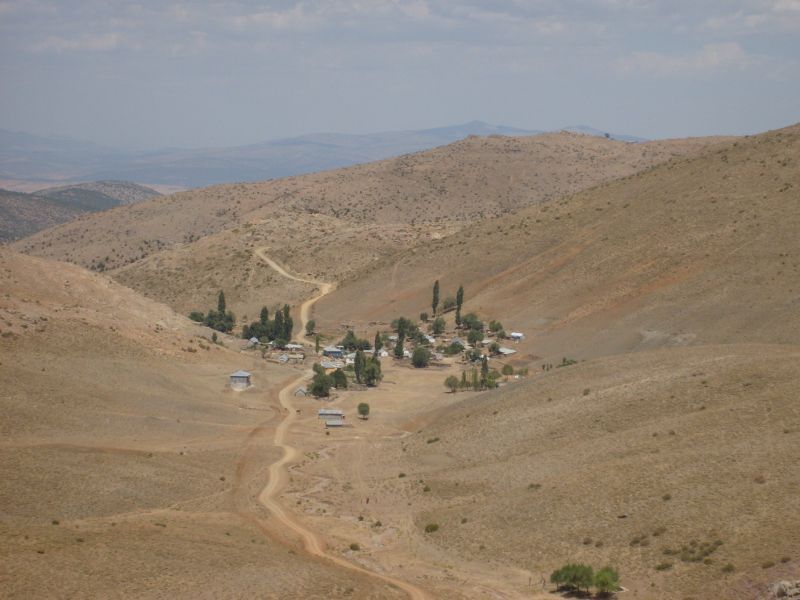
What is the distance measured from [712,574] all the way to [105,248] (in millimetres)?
156963

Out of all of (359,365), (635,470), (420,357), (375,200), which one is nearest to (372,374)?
(359,365)

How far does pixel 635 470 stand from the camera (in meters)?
36.7

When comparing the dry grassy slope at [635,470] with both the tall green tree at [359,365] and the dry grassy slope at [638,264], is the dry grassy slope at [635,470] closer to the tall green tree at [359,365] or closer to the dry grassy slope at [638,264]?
the dry grassy slope at [638,264]

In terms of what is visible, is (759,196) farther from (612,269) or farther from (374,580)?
(374,580)

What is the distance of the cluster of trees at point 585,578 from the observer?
28.0 m

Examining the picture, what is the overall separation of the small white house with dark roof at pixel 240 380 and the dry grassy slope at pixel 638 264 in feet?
83.6

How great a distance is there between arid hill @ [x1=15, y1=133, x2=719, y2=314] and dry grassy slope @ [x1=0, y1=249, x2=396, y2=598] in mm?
49186

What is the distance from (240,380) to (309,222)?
9044 centimetres

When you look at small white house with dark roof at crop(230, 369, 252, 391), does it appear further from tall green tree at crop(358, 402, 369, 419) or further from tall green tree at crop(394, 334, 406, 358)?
tall green tree at crop(394, 334, 406, 358)

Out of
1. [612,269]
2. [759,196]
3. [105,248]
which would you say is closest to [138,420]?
[612,269]

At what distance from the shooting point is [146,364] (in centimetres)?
6284

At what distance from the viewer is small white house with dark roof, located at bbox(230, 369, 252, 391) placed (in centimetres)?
6744

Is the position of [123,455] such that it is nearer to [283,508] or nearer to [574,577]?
[283,508]

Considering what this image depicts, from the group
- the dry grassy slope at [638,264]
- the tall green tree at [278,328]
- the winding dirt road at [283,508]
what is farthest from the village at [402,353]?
the dry grassy slope at [638,264]
